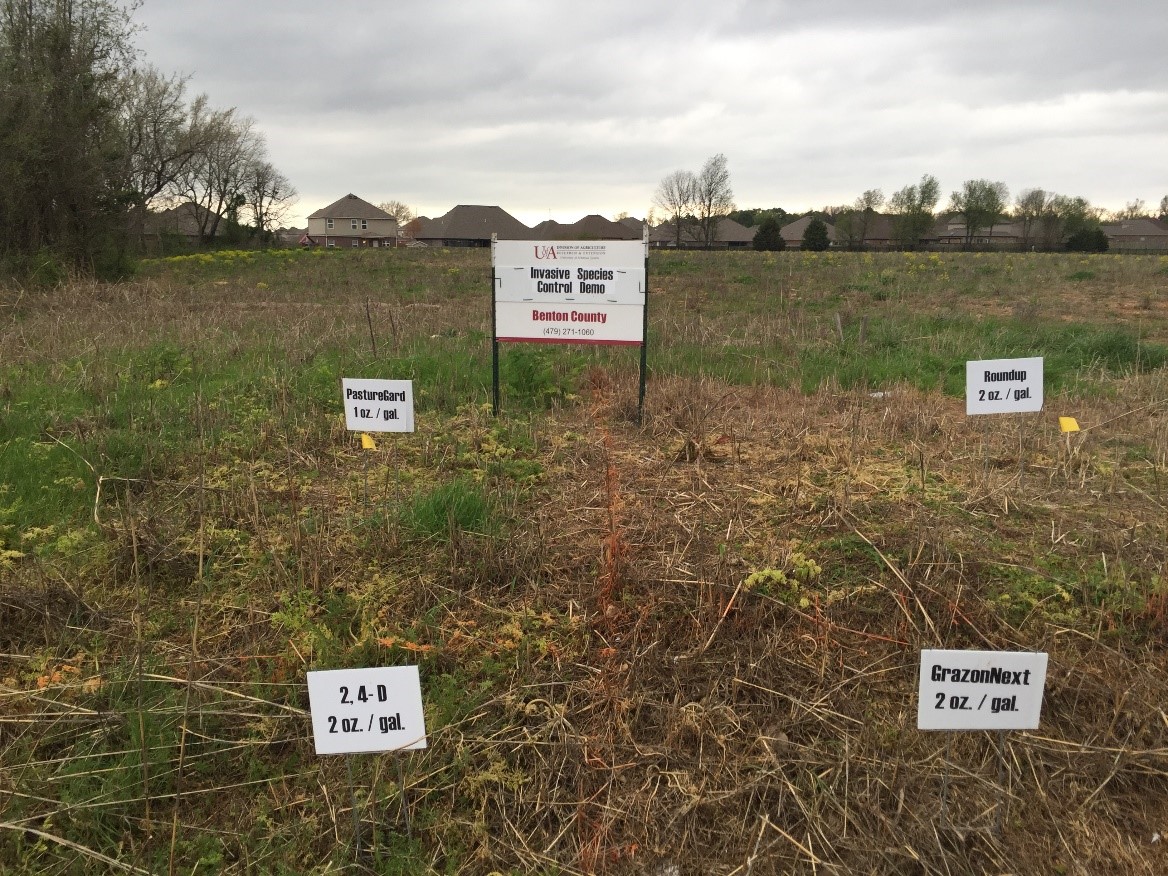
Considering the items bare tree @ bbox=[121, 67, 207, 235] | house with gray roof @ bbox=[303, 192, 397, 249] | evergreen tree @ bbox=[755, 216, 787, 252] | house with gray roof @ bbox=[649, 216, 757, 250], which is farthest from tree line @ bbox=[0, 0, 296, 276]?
house with gray roof @ bbox=[303, 192, 397, 249]

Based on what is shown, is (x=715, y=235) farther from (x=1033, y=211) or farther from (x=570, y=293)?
(x=570, y=293)

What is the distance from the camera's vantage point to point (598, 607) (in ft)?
11.9

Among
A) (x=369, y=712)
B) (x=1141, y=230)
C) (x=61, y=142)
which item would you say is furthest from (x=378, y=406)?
(x=1141, y=230)

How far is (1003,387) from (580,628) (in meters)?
3.15

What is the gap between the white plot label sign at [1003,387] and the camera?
4672 mm

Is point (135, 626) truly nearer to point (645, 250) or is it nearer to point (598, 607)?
point (598, 607)

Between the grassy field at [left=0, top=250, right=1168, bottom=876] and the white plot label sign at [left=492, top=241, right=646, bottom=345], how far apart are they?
2.47 ft

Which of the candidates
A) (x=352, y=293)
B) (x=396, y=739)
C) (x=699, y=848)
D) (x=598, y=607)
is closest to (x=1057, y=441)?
(x=598, y=607)

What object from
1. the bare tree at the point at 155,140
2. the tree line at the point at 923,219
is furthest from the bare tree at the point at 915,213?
the bare tree at the point at 155,140

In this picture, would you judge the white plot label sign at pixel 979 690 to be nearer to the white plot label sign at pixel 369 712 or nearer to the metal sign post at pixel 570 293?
the white plot label sign at pixel 369 712

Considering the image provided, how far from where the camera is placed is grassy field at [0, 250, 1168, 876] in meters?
2.62

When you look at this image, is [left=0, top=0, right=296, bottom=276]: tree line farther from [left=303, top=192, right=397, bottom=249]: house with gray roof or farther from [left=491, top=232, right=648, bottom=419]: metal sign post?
[left=303, top=192, right=397, bottom=249]: house with gray roof

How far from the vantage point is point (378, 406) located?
14.8 ft

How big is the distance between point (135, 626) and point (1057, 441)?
20.3 ft
